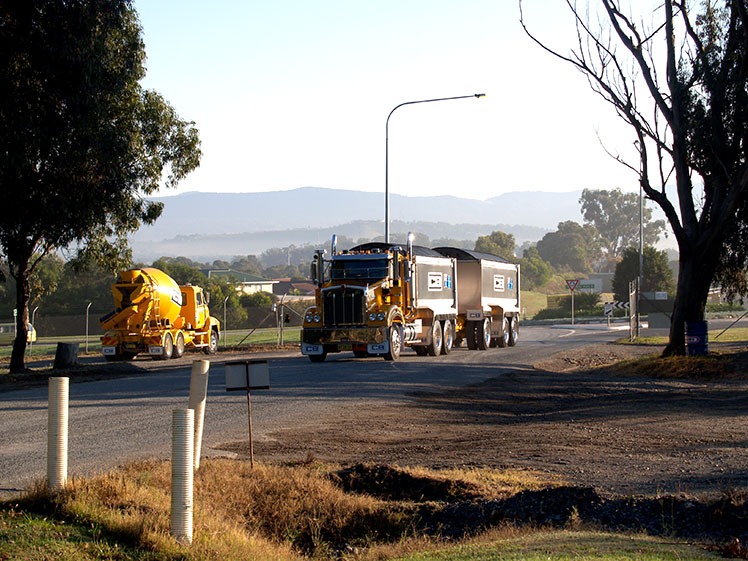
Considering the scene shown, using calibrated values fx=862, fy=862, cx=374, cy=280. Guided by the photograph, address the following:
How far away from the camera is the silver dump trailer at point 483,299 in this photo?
1300 inches

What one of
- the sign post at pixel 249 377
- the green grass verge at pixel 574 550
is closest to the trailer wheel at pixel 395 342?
the sign post at pixel 249 377

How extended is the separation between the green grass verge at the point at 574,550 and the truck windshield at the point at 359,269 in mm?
20691

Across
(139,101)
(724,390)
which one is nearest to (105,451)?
(724,390)

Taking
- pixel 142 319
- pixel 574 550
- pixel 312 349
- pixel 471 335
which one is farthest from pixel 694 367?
pixel 142 319

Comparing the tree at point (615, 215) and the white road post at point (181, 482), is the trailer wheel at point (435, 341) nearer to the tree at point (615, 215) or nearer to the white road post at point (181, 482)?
the white road post at point (181, 482)

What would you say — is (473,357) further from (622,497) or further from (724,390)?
(622,497)

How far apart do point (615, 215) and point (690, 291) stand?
588ft

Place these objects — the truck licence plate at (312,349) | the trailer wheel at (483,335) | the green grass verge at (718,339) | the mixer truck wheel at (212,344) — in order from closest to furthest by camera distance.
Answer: the truck licence plate at (312,349) → the trailer wheel at (483,335) → the mixer truck wheel at (212,344) → the green grass verge at (718,339)

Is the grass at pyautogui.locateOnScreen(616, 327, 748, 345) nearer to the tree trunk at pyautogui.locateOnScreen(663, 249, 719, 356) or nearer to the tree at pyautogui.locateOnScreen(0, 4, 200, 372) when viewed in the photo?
the tree trunk at pyautogui.locateOnScreen(663, 249, 719, 356)

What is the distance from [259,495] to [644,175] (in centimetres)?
1901

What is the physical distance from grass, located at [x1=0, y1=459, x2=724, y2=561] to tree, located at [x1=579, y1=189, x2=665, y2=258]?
633 ft

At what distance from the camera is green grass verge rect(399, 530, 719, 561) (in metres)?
5.92

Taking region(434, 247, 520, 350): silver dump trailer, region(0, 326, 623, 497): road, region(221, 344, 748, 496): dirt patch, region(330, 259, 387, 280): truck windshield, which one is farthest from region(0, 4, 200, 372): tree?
region(434, 247, 520, 350): silver dump trailer

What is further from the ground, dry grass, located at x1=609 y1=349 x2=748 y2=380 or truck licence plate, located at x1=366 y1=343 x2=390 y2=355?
truck licence plate, located at x1=366 y1=343 x2=390 y2=355
